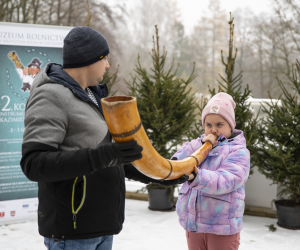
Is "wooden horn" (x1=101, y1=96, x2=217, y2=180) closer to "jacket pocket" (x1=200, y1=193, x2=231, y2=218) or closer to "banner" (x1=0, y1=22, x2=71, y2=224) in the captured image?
"jacket pocket" (x1=200, y1=193, x2=231, y2=218)

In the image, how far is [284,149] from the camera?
4953 millimetres

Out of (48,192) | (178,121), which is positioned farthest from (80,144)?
(178,121)

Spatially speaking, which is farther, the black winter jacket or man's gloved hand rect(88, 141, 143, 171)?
the black winter jacket

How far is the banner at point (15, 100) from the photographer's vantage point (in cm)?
489

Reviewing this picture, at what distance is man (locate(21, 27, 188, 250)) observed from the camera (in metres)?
1.25

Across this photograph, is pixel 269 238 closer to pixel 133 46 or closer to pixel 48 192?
pixel 48 192

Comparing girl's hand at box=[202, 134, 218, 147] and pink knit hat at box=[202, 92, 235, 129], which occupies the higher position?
pink knit hat at box=[202, 92, 235, 129]

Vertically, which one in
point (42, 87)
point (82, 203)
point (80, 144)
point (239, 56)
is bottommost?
point (82, 203)

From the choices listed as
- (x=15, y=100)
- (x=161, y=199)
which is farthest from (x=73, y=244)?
(x=161, y=199)

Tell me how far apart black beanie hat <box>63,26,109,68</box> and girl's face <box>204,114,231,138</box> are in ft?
3.28

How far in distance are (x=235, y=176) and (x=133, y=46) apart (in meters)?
22.2

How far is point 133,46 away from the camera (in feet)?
76.7

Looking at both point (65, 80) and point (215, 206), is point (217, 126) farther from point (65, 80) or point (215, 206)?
point (65, 80)

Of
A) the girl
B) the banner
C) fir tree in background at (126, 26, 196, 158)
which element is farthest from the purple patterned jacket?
the banner
